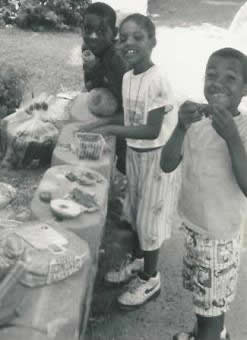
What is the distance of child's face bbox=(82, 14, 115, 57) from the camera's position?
3619 mm

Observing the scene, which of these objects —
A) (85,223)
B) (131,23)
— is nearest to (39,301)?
(85,223)

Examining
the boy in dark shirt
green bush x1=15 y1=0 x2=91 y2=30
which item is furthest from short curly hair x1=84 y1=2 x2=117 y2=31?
green bush x1=15 y1=0 x2=91 y2=30

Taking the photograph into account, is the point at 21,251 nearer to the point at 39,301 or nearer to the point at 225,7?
the point at 39,301

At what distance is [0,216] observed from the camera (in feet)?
10.2

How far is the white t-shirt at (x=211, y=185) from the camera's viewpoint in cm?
262

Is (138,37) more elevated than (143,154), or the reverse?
(138,37)

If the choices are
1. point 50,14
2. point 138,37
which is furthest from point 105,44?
point 50,14

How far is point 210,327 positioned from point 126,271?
0.78 meters

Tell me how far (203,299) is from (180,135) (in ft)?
2.40

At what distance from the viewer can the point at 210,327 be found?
286 cm

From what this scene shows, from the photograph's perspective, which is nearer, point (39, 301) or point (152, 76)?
point (39, 301)

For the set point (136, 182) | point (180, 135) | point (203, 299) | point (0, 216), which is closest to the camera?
point (180, 135)

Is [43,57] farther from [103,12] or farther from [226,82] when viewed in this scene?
[226,82]

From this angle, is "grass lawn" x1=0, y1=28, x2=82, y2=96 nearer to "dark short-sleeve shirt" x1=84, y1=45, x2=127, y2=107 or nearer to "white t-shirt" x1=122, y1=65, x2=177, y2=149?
"dark short-sleeve shirt" x1=84, y1=45, x2=127, y2=107
